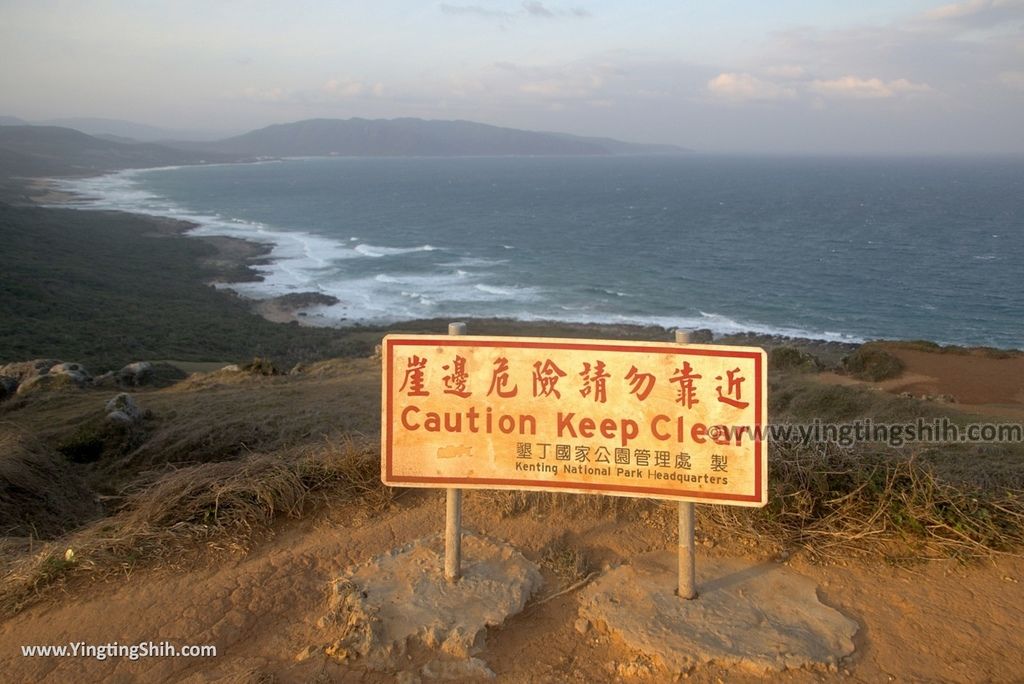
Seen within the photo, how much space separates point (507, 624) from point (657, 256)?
49839mm

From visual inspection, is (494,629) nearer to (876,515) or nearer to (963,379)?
(876,515)

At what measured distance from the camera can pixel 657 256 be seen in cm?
5219

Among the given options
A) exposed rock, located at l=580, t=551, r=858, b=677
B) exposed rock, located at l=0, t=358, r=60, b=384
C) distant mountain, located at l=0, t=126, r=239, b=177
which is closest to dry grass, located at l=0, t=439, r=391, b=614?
exposed rock, located at l=580, t=551, r=858, b=677

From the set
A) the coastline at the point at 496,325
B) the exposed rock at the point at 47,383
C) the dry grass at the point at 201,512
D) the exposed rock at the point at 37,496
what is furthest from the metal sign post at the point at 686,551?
the coastline at the point at 496,325

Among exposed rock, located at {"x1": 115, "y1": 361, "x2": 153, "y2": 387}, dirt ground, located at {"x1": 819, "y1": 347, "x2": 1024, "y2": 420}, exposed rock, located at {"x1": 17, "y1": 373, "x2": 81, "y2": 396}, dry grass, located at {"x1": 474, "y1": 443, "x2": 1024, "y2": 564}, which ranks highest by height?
dry grass, located at {"x1": 474, "y1": 443, "x2": 1024, "y2": 564}

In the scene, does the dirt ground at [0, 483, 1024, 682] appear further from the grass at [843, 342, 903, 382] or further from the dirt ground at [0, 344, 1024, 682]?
the grass at [843, 342, 903, 382]

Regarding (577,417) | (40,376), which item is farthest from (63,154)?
(577,417)

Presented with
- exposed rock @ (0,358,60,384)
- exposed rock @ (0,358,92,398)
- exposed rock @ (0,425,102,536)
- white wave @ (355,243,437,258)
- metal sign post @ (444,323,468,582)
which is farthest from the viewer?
white wave @ (355,243,437,258)

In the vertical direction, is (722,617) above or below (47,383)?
above

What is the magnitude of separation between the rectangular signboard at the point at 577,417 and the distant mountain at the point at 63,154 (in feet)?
431

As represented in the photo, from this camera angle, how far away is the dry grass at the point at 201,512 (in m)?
4.25

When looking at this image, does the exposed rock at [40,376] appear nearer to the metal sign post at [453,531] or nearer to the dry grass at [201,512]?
the dry grass at [201,512]

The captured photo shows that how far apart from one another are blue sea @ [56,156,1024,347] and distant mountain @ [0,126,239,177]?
100 ft

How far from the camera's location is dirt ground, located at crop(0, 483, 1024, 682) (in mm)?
3508
